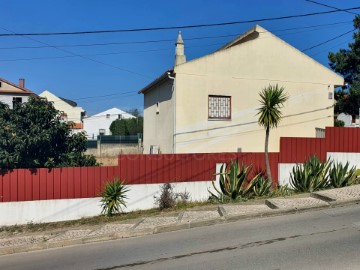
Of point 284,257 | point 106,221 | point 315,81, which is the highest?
point 315,81

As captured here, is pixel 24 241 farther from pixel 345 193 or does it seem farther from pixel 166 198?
pixel 345 193

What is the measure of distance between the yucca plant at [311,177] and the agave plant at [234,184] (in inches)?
65.2

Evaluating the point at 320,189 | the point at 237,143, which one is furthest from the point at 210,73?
the point at 320,189

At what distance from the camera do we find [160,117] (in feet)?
54.0

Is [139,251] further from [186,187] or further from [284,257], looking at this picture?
[186,187]

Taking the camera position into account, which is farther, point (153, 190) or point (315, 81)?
point (315, 81)

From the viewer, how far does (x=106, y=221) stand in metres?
9.08

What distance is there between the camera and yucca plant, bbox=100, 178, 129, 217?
9.61 metres

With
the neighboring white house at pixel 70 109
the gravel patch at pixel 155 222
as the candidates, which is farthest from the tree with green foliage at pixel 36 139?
the neighboring white house at pixel 70 109

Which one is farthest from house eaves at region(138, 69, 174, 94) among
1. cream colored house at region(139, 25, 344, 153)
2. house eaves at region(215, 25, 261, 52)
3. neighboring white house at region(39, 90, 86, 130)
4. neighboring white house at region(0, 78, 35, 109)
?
neighboring white house at region(39, 90, 86, 130)

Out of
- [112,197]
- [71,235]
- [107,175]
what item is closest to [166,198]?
[112,197]

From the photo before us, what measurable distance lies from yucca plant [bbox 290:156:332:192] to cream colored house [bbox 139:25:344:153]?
4.45 m

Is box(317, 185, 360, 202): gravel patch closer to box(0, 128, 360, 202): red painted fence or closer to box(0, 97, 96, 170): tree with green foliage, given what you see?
box(0, 128, 360, 202): red painted fence

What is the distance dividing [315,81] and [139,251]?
13566mm
